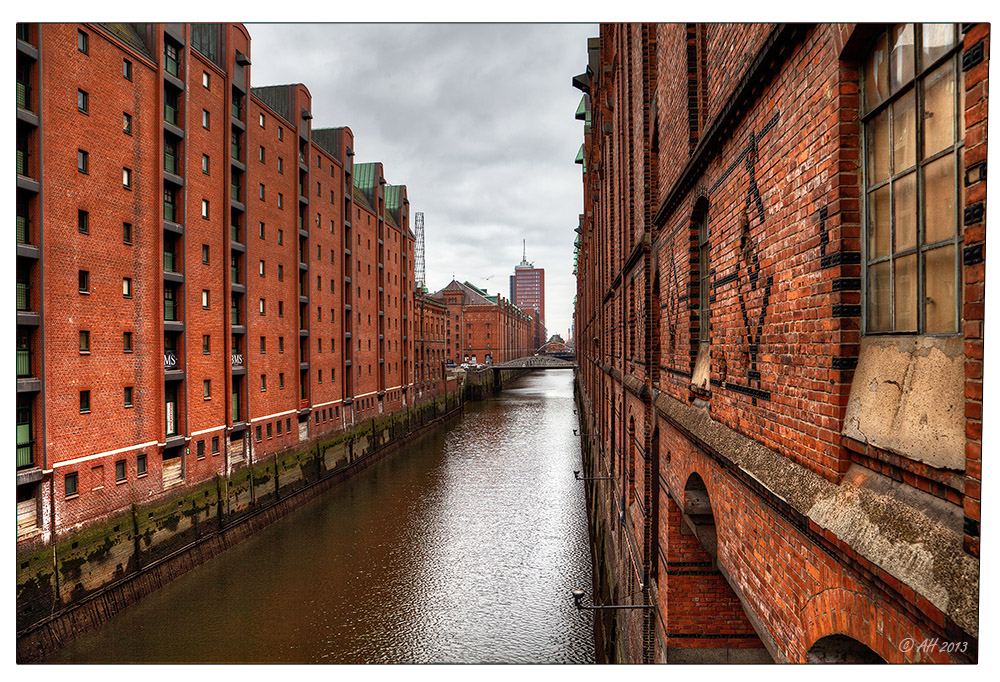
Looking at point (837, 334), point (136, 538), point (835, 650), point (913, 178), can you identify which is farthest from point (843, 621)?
point (136, 538)

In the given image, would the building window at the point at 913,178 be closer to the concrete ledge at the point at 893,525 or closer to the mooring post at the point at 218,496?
the concrete ledge at the point at 893,525

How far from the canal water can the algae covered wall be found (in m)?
0.47

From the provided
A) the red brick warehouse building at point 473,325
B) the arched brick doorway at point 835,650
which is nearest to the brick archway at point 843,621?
the arched brick doorway at point 835,650

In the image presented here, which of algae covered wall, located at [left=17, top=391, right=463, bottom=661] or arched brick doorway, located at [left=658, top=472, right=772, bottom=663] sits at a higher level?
arched brick doorway, located at [left=658, top=472, right=772, bottom=663]

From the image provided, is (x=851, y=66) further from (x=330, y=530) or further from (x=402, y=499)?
(x=402, y=499)

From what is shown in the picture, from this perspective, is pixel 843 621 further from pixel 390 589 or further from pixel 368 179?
pixel 368 179

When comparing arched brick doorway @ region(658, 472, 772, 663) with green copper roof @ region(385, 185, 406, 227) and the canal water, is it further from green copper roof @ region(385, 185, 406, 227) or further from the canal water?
green copper roof @ region(385, 185, 406, 227)

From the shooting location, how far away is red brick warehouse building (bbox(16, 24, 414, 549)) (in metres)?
12.0

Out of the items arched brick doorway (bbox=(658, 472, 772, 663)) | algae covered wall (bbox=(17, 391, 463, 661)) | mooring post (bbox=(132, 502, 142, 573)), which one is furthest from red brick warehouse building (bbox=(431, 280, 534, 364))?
arched brick doorway (bbox=(658, 472, 772, 663))

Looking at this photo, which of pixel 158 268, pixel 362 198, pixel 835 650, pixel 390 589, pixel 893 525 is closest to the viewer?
pixel 893 525

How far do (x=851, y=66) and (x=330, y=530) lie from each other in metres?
20.5

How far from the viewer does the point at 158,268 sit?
51.9 feet

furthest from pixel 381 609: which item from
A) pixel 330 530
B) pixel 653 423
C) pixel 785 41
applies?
pixel 785 41

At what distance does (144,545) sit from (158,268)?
7777 millimetres
